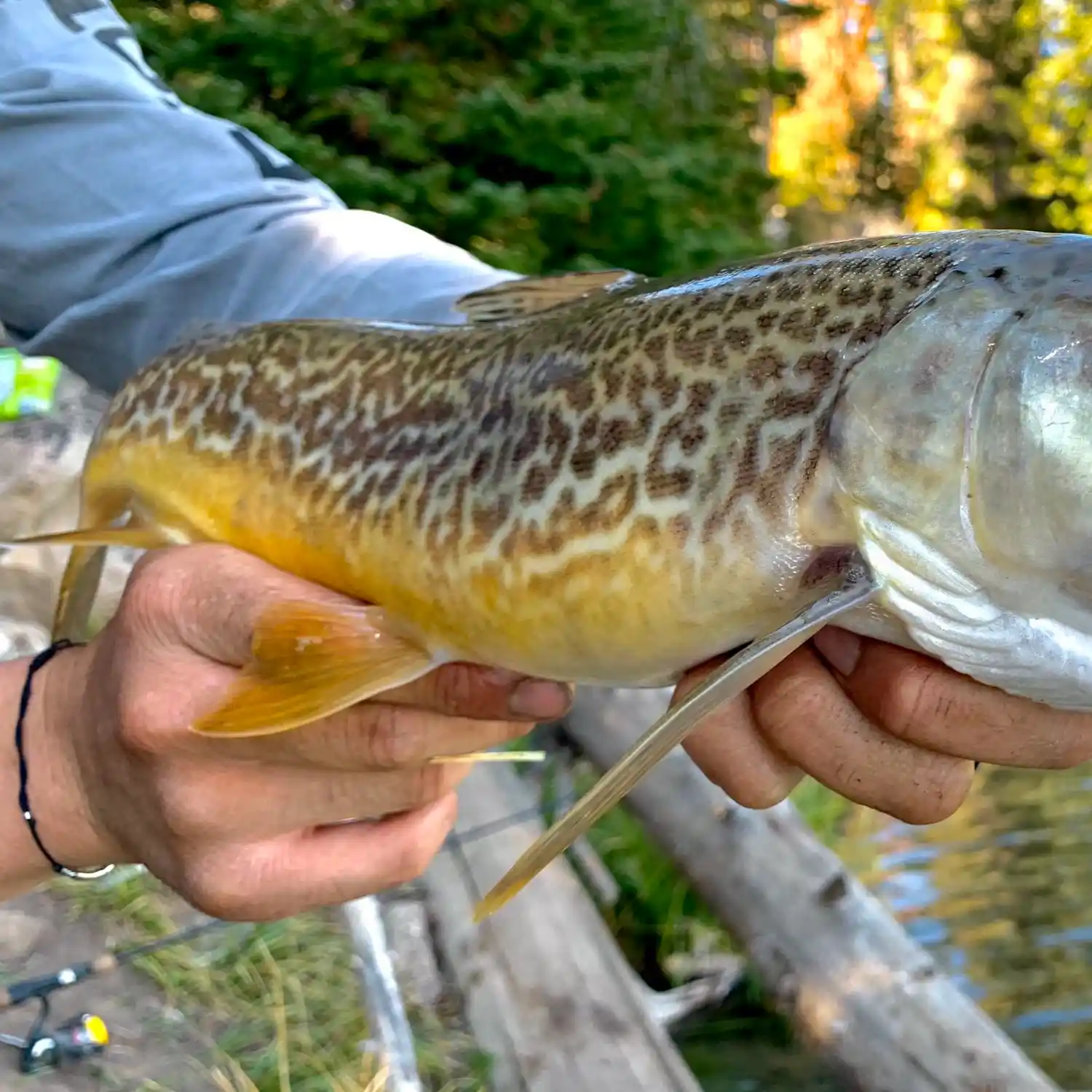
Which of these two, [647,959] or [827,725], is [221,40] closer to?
[647,959]

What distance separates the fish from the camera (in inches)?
37.9

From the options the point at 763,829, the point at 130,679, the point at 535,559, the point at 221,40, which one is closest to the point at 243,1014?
the point at 763,829

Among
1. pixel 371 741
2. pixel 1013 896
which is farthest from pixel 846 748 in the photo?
pixel 1013 896

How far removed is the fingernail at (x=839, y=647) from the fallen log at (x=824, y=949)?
6.01 feet

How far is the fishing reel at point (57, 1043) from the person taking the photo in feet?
8.36

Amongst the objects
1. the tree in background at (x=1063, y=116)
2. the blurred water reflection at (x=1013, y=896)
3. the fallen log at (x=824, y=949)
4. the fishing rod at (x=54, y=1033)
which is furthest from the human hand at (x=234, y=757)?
the tree in background at (x=1063, y=116)

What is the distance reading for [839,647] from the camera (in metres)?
1.21

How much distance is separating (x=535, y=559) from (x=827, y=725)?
356 mm

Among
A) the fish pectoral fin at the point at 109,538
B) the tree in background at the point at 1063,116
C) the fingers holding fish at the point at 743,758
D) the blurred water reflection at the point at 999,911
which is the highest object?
the fingers holding fish at the point at 743,758

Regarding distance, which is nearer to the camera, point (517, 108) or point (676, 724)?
point (676, 724)

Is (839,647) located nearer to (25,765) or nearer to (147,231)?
(25,765)

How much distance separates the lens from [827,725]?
48.8 inches

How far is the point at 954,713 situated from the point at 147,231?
1646 millimetres

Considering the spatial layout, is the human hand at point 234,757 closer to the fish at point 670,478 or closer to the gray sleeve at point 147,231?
the fish at point 670,478
